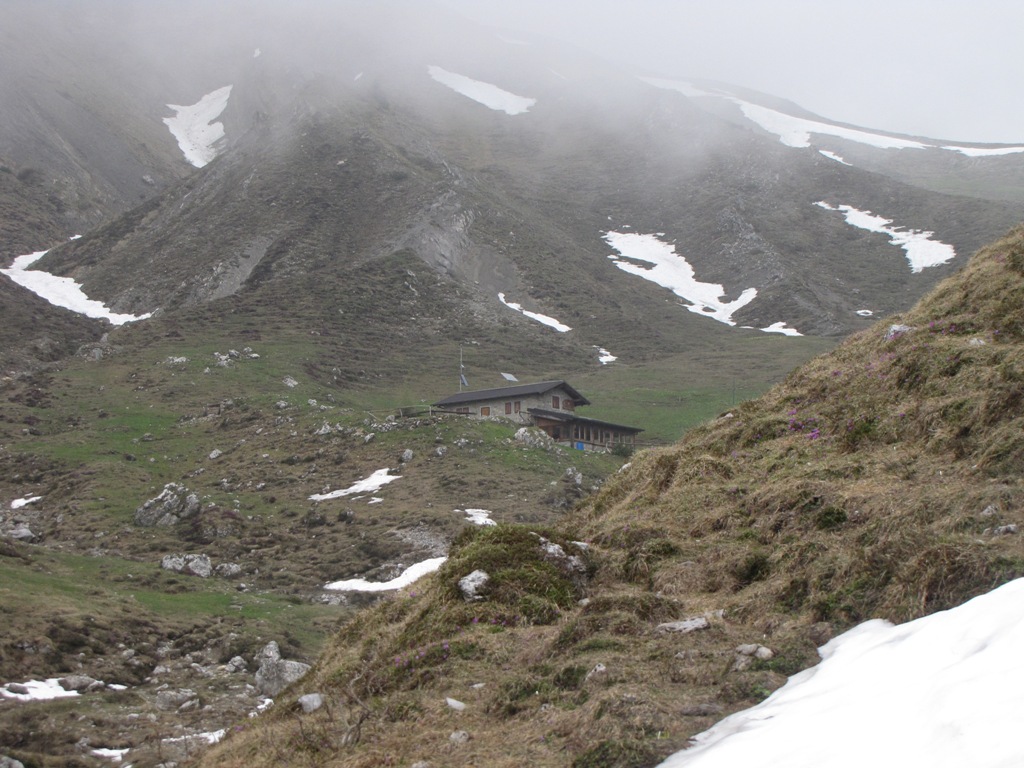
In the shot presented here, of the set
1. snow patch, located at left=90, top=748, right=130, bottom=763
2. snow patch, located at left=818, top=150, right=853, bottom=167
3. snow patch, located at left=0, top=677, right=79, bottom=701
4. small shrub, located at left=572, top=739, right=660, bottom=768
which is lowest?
snow patch, located at left=0, top=677, right=79, bottom=701

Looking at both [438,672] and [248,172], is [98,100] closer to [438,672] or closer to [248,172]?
[248,172]

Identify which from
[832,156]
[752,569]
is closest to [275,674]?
[752,569]

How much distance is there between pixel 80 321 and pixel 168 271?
17.4 metres

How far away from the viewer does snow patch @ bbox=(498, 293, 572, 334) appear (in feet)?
344

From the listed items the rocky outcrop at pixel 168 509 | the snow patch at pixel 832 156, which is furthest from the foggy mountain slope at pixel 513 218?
the rocky outcrop at pixel 168 509

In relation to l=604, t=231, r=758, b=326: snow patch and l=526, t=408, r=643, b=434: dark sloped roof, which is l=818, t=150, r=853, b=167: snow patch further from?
l=526, t=408, r=643, b=434: dark sloped roof

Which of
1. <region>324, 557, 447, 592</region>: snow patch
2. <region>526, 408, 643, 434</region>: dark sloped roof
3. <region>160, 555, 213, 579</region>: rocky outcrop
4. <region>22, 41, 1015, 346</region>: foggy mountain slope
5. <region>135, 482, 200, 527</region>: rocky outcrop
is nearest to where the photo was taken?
<region>324, 557, 447, 592</region>: snow patch

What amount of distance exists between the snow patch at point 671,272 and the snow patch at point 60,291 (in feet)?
233

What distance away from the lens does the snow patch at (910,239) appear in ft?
432

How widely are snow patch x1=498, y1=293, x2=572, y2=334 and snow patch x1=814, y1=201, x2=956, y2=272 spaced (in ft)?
198

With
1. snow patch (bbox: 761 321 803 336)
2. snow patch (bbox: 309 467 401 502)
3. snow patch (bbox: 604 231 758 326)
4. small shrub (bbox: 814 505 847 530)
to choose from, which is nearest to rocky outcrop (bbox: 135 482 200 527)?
snow patch (bbox: 309 467 401 502)

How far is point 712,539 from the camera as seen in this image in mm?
10602

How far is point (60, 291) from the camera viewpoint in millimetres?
108875

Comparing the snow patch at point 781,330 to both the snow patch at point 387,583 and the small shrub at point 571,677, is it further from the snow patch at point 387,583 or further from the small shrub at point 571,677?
the small shrub at point 571,677
